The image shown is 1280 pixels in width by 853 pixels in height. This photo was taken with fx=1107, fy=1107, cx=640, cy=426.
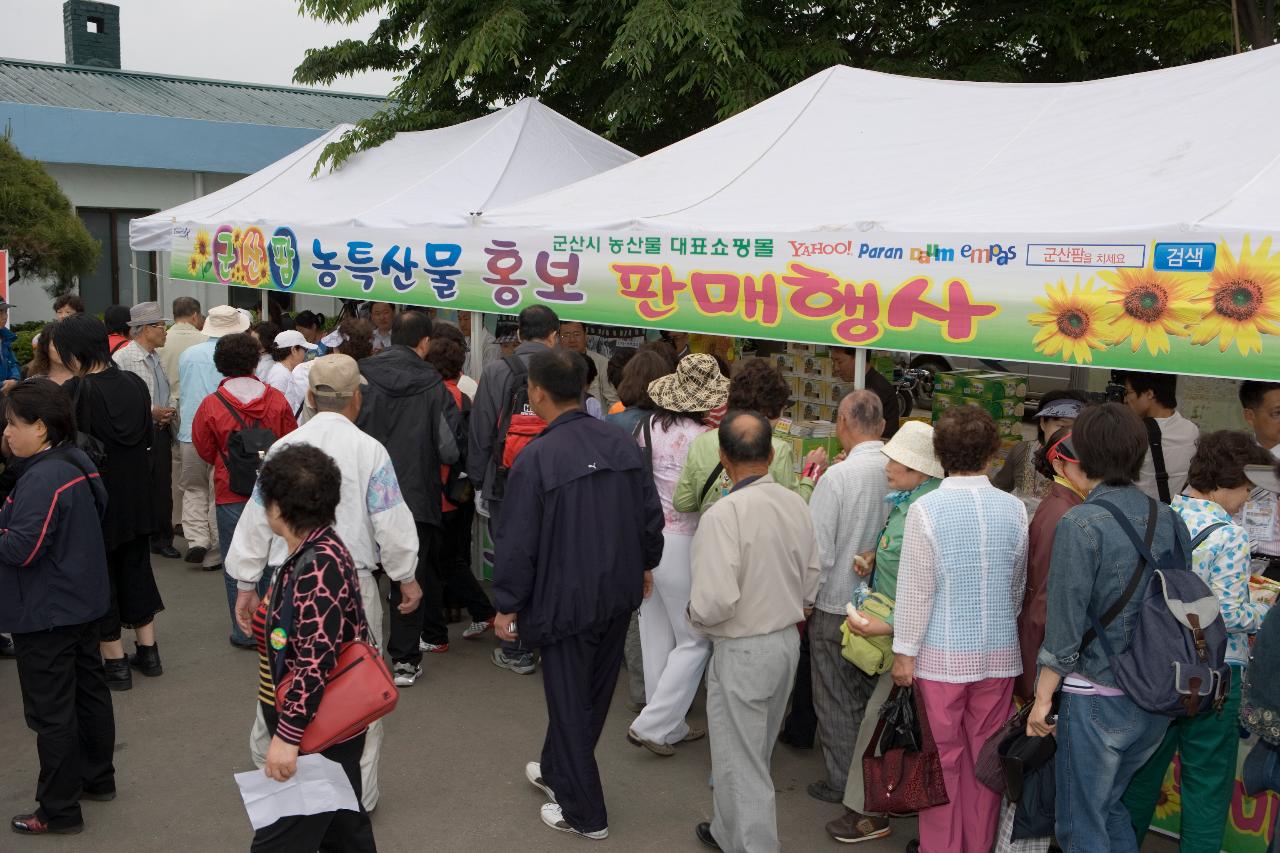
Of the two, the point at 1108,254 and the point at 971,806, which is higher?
the point at 1108,254

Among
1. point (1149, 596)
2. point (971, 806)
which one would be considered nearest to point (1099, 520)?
point (1149, 596)

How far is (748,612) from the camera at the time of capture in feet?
12.8

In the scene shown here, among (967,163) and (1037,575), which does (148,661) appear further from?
(967,163)

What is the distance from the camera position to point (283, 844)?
3.17 metres

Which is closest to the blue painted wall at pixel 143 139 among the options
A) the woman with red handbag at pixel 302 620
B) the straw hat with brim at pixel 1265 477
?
the woman with red handbag at pixel 302 620

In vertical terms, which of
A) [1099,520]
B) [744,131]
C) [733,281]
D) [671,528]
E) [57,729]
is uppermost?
[744,131]

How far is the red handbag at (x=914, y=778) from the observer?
154 inches

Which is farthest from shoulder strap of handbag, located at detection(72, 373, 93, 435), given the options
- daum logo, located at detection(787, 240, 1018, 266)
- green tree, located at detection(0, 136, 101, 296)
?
green tree, located at detection(0, 136, 101, 296)

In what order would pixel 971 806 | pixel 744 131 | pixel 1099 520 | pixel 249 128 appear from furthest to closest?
pixel 249 128, pixel 744 131, pixel 971 806, pixel 1099 520

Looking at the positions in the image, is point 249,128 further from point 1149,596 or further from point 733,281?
point 1149,596

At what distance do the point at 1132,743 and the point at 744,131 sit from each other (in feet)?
15.9

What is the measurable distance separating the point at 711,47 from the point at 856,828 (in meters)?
6.78

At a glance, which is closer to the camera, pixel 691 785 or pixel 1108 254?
pixel 1108 254

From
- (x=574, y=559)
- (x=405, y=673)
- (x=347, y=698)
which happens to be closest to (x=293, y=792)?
(x=347, y=698)
